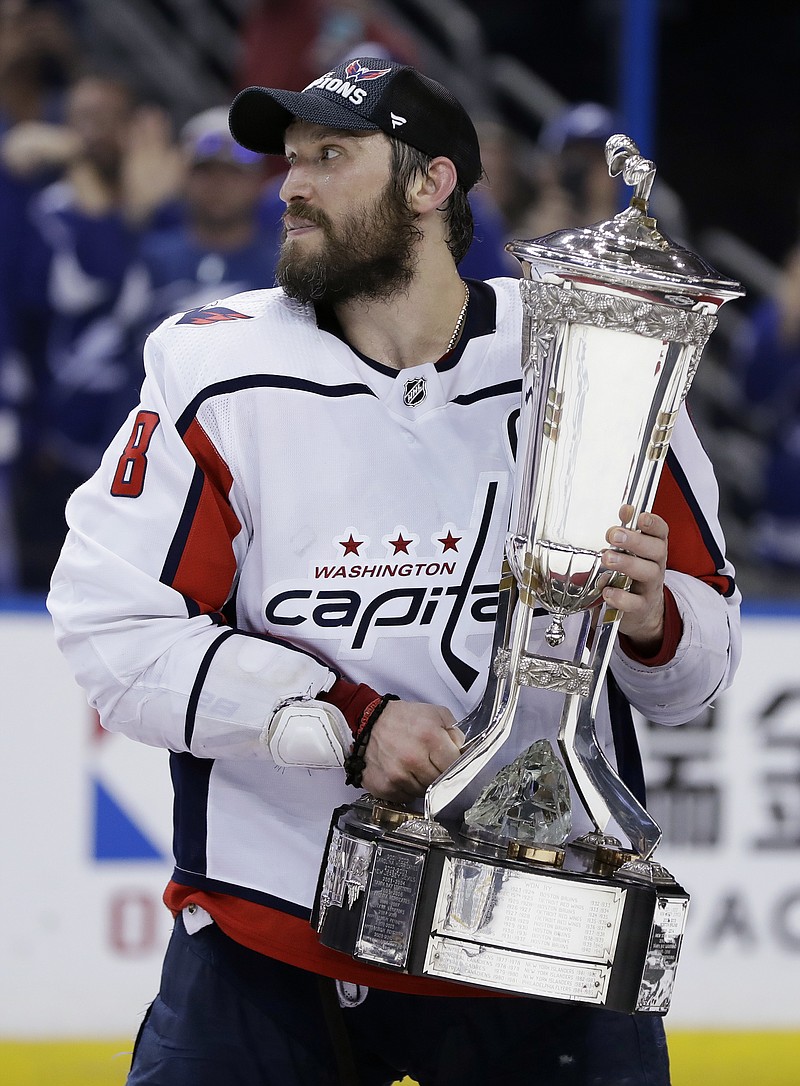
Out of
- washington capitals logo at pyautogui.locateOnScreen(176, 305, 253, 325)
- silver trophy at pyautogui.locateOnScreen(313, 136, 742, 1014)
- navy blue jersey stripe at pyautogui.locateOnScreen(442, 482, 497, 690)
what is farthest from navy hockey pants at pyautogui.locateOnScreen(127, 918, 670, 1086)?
washington capitals logo at pyautogui.locateOnScreen(176, 305, 253, 325)

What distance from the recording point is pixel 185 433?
5.51ft

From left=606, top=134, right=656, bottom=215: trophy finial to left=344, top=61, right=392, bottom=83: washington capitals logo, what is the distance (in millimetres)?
304

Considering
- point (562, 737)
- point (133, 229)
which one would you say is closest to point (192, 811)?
point (562, 737)

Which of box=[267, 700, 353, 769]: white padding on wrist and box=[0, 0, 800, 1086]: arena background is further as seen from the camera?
box=[0, 0, 800, 1086]: arena background

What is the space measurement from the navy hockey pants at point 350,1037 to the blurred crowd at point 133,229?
8.73ft

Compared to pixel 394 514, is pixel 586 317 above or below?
above

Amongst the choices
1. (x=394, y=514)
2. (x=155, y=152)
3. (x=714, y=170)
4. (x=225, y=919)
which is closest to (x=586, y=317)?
(x=394, y=514)

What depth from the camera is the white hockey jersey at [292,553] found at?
1634 millimetres

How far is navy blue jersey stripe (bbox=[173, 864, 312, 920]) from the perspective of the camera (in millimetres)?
1704

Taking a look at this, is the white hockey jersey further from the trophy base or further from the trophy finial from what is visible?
the trophy finial

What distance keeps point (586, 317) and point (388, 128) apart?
1.32ft

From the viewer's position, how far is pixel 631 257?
4.82ft

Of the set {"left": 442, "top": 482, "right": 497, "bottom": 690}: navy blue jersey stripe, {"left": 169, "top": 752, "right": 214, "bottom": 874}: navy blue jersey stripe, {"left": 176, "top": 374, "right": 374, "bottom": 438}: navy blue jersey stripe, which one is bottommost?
{"left": 169, "top": 752, "right": 214, "bottom": 874}: navy blue jersey stripe

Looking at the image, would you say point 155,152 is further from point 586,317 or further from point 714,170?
point 586,317
